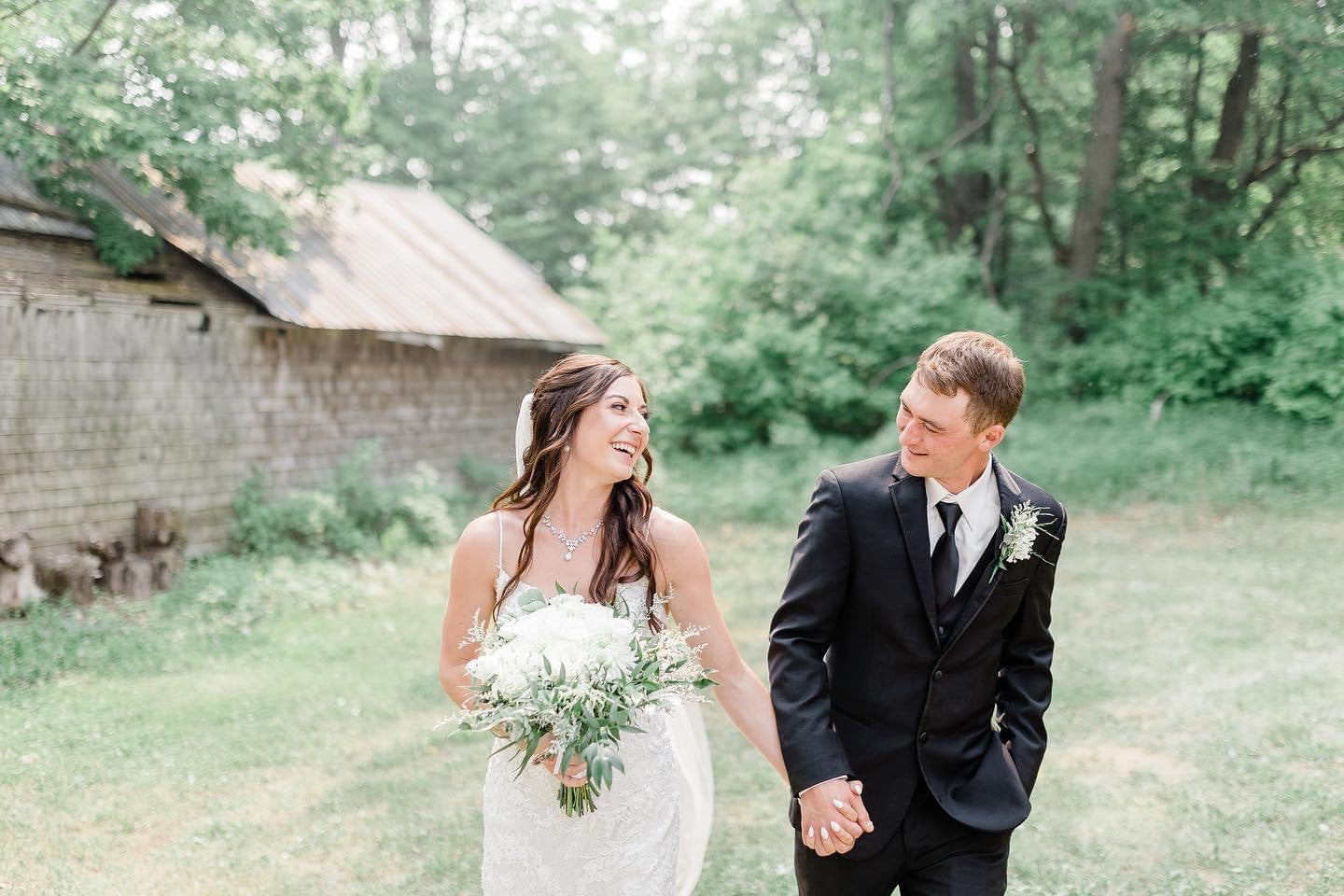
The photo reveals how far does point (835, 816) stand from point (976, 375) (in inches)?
49.3

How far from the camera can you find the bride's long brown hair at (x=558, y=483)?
3.15 metres

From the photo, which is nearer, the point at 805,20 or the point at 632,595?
the point at 632,595

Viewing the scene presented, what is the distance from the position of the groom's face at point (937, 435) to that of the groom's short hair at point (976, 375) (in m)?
0.02

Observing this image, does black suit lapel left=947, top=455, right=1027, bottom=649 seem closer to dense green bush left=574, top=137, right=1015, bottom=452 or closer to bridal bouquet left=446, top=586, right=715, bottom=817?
bridal bouquet left=446, top=586, right=715, bottom=817

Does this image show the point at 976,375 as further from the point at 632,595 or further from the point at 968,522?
the point at 632,595

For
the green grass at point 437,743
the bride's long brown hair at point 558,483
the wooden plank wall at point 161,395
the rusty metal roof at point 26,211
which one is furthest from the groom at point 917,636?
the rusty metal roof at point 26,211

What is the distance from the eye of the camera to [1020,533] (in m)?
2.87

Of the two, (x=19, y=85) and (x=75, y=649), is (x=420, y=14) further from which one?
(x=75, y=649)

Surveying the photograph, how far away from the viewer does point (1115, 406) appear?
18125 millimetres

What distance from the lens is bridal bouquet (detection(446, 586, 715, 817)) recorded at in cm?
263

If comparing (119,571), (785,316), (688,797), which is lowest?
(119,571)

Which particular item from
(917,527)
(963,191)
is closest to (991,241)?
→ (963,191)

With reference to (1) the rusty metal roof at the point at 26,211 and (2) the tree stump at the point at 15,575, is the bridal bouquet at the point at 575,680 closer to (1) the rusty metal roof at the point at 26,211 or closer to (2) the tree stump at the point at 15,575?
(2) the tree stump at the point at 15,575

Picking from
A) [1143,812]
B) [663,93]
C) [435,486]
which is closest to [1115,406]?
[435,486]
